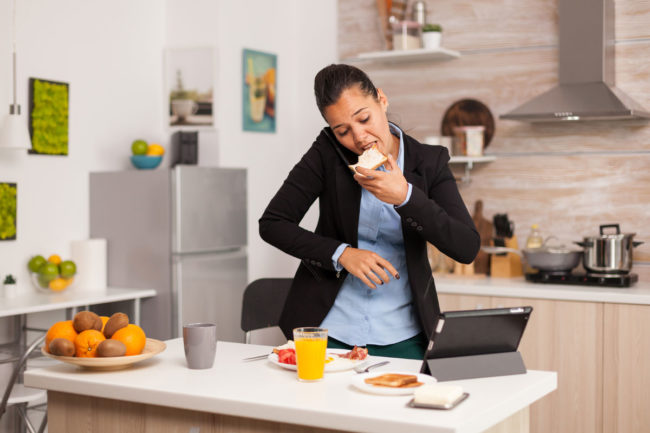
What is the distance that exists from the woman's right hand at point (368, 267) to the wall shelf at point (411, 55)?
2486 mm

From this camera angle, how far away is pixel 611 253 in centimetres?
373

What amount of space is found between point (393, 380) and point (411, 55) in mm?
3018

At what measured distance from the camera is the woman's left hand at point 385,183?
74.6 inches

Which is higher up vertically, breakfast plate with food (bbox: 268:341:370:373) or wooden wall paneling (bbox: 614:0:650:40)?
wooden wall paneling (bbox: 614:0:650:40)

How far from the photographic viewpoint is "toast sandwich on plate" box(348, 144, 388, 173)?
199 cm

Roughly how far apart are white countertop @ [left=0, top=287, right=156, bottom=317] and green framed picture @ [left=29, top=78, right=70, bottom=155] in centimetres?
74

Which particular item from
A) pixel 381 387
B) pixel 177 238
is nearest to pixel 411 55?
pixel 177 238

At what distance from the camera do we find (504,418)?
1.56m

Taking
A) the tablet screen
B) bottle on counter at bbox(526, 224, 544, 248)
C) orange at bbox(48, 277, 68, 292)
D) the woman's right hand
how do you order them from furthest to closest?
bottle on counter at bbox(526, 224, 544, 248), orange at bbox(48, 277, 68, 292), the woman's right hand, the tablet screen

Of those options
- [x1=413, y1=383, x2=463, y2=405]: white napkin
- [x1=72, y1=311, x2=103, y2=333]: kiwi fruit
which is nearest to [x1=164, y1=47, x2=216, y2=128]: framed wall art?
[x1=72, y1=311, x2=103, y2=333]: kiwi fruit

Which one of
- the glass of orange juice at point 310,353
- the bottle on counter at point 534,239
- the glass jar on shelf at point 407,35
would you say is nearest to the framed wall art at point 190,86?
the glass jar on shelf at point 407,35

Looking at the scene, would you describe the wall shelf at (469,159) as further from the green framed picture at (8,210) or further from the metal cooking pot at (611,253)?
the green framed picture at (8,210)

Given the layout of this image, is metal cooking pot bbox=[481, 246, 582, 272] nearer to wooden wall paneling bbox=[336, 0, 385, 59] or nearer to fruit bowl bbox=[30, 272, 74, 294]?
wooden wall paneling bbox=[336, 0, 385, 59]

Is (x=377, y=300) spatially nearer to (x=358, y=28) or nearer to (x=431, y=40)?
(x=431, y=40)
